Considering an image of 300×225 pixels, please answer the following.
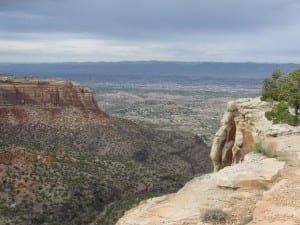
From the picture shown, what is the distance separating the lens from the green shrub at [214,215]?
56.1ft

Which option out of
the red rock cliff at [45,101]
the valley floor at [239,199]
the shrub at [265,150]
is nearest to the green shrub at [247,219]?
the valley floor at [239,199]

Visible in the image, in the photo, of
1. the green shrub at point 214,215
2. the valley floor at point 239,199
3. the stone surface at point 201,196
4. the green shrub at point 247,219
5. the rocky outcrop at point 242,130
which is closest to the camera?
the green shrub at point 247,219

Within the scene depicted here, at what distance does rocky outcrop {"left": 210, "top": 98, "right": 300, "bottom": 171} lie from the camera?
30875mm

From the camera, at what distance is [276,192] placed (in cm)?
1917

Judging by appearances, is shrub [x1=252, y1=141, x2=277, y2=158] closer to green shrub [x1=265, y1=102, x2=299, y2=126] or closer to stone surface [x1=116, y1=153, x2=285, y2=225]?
stone surface [x1=116, y1=153, x2=285, y2=225]

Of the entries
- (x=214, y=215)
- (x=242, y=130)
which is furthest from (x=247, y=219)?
(x=242, y=130)

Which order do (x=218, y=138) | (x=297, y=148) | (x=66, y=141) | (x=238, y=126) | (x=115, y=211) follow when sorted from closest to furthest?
(x=297, y=148) < (x=238, y=126) < (x=218, y=138) < (x=115, y=211) < (x=66, y=141)

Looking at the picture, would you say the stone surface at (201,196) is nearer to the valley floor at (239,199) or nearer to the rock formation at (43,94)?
the valley floor at (239,199)

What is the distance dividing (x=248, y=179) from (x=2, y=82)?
9124 centimetres

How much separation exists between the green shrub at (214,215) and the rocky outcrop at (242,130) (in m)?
12.9

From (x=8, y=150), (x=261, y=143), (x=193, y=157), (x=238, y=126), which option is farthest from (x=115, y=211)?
(x=193, y=157)

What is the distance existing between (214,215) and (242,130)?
18106 mm

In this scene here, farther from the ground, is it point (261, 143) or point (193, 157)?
point (261, 143)

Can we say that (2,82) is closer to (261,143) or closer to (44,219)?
(44,219)
